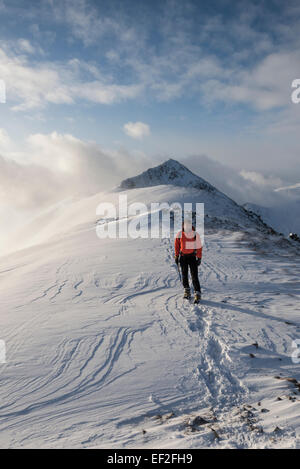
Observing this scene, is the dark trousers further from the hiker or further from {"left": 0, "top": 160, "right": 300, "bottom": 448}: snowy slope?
{"left": 0, "top": 160, "right": 300, "bottom": 448}: snowy slope

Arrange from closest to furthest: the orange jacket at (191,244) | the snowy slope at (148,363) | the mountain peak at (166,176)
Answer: the snowy slope at (148,363) → the orange jacket at (191,244) → the mountain peak at (166,176)

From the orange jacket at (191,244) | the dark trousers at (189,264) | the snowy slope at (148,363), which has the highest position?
the orange jacket at (191,244)

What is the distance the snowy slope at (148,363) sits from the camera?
10.2 ft

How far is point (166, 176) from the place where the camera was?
102 metres

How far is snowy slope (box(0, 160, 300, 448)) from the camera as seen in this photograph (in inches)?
122

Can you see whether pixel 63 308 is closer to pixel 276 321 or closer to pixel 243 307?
pixel 243 307

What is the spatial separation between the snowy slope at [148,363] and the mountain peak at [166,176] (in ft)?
292

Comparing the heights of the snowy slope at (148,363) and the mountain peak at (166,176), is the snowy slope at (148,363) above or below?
below

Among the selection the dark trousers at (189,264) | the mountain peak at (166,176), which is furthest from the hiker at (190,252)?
the mountain peak at (166,176)

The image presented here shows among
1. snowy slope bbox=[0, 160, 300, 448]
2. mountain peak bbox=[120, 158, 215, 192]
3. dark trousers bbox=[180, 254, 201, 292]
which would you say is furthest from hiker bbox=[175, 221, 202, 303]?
mountain peak bbox=[120, 158, 215, 192]

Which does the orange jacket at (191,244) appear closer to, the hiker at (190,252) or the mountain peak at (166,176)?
the hiker at (190,252)

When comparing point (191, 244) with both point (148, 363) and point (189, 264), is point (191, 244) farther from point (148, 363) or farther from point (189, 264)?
point (148, 363)

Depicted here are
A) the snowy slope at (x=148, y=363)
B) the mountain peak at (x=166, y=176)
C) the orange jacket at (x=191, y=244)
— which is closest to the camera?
the snowy slope at (x=148, y=363)

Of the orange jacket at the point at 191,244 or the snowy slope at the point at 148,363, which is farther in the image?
the orange jacket at the point at 191,244
